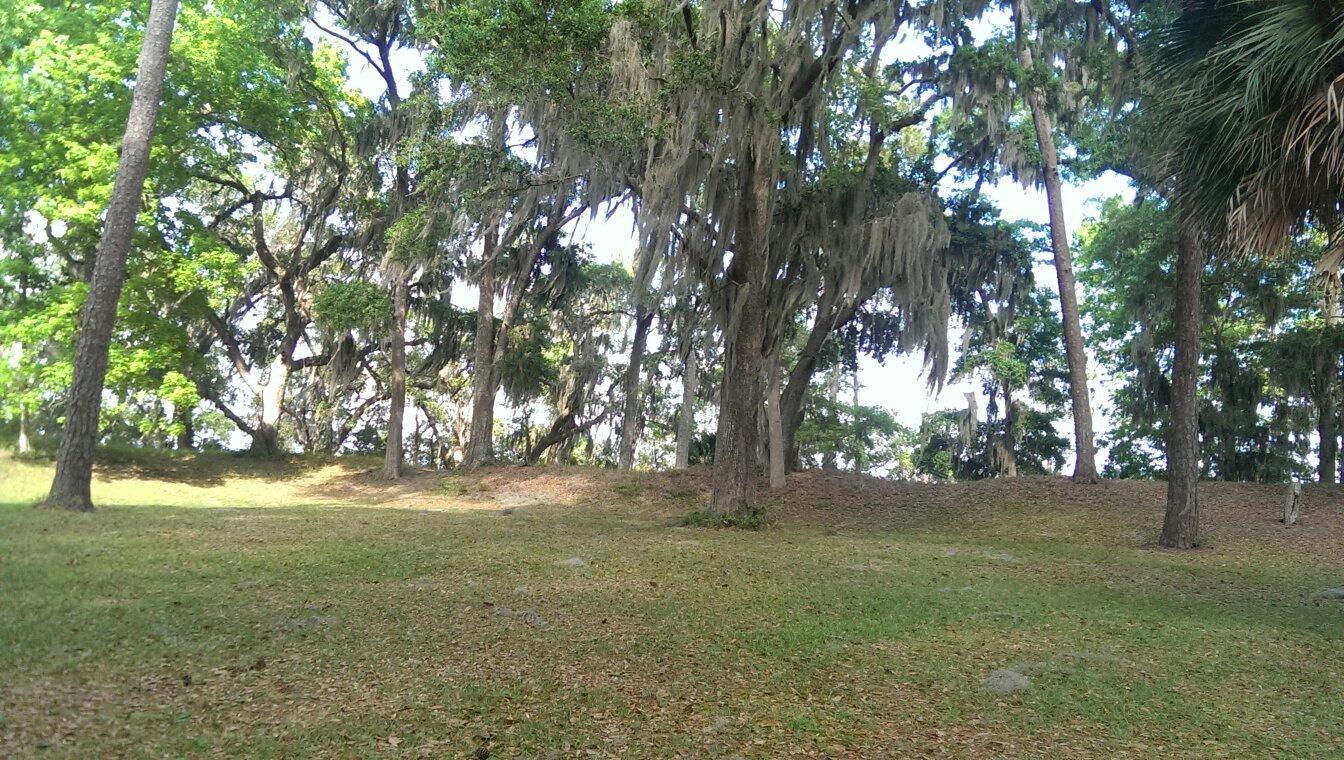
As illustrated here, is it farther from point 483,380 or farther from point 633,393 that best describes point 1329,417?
point 483,380

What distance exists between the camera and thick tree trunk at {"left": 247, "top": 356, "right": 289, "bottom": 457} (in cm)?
2419

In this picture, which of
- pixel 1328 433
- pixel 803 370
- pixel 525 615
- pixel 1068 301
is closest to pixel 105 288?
pixel 525 615

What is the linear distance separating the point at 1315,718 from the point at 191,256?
2119 centimetres

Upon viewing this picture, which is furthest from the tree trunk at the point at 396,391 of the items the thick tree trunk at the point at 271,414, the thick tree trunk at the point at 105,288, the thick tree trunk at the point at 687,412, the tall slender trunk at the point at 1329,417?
the tall slender trunk at the point at 1329,417

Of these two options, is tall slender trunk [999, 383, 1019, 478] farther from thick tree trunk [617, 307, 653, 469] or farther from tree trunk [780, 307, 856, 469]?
thick tree trunk [617, 307, 653, 469]

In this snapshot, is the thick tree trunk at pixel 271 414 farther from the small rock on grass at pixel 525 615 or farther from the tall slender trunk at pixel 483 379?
the small rock on grass at pixel 525 615

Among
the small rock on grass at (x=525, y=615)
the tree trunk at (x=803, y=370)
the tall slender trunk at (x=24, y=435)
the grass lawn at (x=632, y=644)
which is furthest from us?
the tall slender trunk at (x=24, y=435)

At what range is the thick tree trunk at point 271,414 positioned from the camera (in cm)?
2419

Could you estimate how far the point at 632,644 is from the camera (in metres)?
5.83

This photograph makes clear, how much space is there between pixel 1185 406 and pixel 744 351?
21.2 ft

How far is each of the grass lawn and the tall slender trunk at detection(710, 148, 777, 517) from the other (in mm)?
1369

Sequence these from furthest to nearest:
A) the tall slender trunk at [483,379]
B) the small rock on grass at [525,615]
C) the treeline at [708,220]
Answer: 1. the tall slender trunk at [483,379]
2. the treeline at [708,220]
3. the small rock on grass at [525,615]

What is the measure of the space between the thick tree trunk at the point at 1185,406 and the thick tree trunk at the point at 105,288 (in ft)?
48.5

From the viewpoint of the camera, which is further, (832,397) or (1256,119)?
(832,397)
